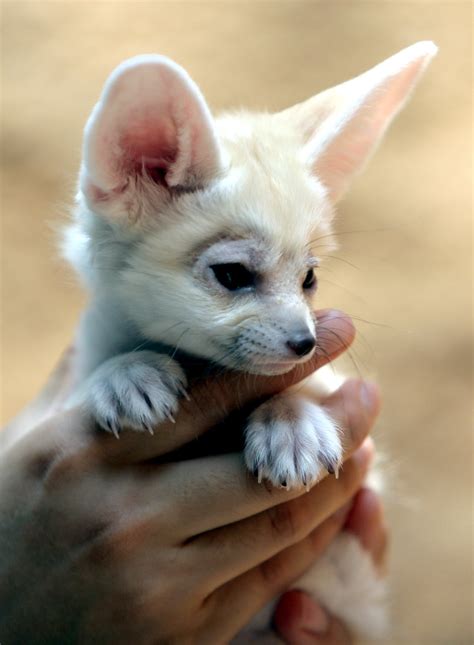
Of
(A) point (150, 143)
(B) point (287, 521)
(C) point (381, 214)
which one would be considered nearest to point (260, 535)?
(B) point (287, 521)

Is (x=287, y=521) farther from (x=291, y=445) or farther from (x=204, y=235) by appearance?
(x=204, y=235)

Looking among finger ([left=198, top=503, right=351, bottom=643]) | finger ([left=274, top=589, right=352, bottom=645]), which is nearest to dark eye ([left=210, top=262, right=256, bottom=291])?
finger ([left=198, top=503, right=351, bottom=643])

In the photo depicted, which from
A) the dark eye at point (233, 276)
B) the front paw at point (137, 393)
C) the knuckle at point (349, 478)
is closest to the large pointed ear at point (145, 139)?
the dark eye at point (233, 276)

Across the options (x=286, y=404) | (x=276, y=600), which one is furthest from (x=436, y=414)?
(x=286, y=404)

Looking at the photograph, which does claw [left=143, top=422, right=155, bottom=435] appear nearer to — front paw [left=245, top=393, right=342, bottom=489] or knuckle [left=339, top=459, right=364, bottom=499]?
front paw [left=245, top=393, right=342, bottom=489]

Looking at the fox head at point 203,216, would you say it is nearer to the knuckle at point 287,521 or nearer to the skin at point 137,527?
the skin at point 137,527

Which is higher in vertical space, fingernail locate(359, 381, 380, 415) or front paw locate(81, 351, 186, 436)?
front paw locate(81, 351, 186, 436)

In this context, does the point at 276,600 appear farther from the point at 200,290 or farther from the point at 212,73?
the point at 212,73
